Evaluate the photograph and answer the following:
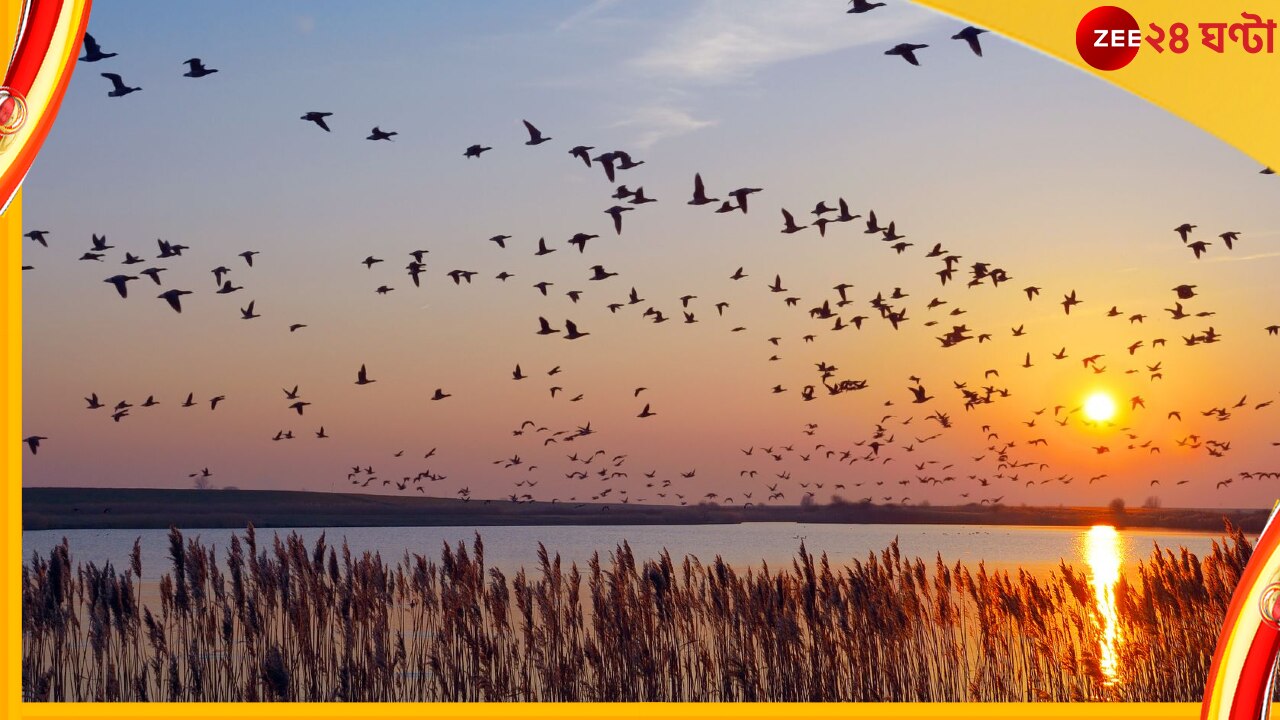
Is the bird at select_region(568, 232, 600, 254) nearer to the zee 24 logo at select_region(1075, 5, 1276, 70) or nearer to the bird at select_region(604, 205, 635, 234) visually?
the bird at select_region(604, 205, 635, 234)

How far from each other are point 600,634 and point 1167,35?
336cm

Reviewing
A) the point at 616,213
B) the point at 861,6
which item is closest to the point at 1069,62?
the point at 861,6

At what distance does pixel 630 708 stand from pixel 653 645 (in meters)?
0.55

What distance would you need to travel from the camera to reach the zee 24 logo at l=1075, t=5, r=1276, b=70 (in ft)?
13.7

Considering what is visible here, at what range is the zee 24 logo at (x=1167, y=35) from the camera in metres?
4.19

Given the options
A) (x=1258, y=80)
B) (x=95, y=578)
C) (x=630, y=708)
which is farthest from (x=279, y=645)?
(x=1258, y=80)

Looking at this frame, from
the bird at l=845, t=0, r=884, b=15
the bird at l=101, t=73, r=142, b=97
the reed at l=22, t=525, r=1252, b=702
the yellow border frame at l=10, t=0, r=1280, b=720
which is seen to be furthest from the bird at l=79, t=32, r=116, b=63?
the bird at l=845, t=0, r=884, b=15

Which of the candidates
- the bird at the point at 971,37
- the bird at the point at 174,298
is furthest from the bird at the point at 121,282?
the bird at the point at 971,37

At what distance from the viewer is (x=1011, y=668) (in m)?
5.18

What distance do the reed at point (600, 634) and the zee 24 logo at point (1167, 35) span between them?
82.8 inches

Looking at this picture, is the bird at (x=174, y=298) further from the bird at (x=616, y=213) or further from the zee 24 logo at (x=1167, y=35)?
the zee 24 logo at (x=1167, y=35)

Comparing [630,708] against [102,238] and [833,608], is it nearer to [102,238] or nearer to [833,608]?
[833,608]

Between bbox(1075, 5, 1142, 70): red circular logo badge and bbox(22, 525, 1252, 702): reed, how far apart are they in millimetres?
2195

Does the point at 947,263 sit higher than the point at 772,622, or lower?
higher
